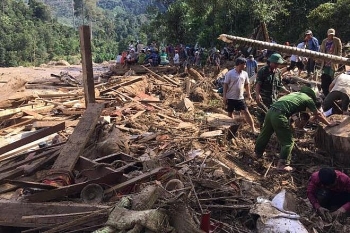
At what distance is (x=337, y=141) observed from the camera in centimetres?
625

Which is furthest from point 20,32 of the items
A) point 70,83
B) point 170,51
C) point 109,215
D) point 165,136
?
point 109,215

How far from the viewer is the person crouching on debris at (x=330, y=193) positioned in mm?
4609

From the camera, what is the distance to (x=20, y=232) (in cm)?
416

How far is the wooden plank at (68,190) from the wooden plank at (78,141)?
0.48 metres

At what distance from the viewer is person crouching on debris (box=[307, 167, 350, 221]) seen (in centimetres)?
461

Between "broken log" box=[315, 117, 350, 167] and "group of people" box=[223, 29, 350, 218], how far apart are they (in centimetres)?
14

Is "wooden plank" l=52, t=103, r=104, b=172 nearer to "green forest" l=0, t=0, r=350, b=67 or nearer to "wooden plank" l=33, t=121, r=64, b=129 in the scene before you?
"wooden plank" l=33, t=121, r=64, b=129

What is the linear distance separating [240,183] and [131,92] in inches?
262

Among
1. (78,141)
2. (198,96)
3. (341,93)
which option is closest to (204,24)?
(198,96)

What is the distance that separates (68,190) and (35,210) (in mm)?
421

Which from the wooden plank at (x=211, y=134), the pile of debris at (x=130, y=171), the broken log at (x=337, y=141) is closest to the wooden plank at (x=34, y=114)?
the pile of debris at (x=130, y=171)

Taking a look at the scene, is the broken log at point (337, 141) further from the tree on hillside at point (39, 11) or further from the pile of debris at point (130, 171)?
the tree on hillside at point (39, 11)

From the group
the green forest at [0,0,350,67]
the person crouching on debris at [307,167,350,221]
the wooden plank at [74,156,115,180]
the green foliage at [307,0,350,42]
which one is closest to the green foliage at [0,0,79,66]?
the green forest at [0,0,350,67]

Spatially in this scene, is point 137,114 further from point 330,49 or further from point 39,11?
point 39,11
